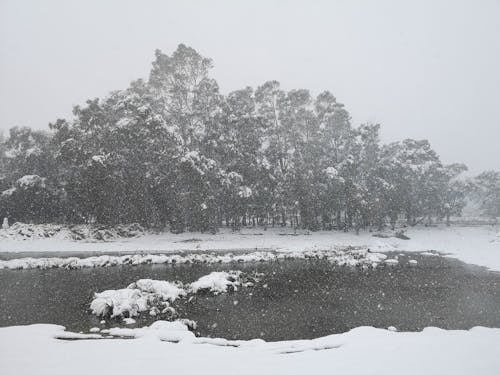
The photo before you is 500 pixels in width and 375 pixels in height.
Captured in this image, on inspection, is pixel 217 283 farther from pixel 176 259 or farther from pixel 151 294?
pixel 176 259

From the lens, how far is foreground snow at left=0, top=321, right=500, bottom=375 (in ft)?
26.0

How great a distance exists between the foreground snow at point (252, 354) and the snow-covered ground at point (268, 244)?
61.7 feet

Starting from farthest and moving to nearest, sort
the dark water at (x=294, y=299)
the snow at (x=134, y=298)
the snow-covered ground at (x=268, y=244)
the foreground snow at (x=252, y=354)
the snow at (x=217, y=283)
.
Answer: the snow-covered ground at (x=268, y=244) < the snow at (x=217, y=283) < the snow at (x=134, y=298) < the dark water at (x=294, y=299) < the foreground snow at (x=252, y=354)

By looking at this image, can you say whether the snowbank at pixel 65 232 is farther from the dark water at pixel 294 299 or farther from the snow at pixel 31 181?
the dark water at pixel 294 299

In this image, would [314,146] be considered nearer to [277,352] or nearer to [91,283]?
[91,283]

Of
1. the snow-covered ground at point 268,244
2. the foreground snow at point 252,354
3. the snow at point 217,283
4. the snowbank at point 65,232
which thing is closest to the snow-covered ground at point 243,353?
the foreground snow at point 252,354

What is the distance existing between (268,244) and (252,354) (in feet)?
81.8

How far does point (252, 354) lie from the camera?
9.07 metres

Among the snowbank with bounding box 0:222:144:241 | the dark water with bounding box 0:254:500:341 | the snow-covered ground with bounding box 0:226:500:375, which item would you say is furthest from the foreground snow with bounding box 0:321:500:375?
the snowbank with bounding box 0:222:144:241

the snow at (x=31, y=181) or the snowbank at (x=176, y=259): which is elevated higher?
the snow at (x=31, y=181)

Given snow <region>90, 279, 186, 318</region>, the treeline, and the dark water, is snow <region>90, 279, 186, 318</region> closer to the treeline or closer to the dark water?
the dark water

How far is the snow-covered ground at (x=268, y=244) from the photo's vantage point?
99.9ft

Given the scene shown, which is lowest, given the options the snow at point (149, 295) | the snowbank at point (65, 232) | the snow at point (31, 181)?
the snow at point (149, 295)

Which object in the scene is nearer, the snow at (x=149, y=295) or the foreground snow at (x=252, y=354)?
the foreground snow at (x=252, y=354)
